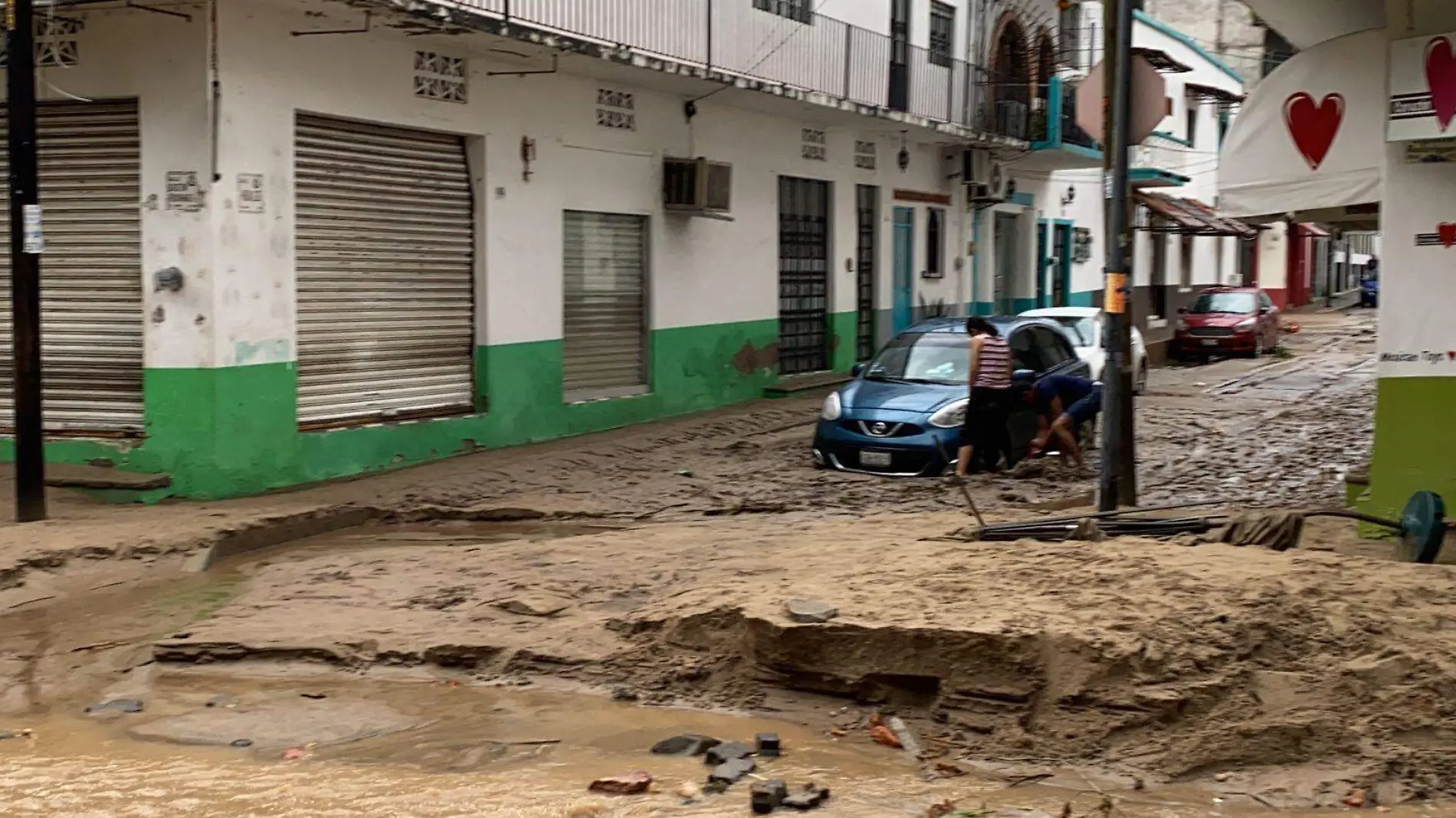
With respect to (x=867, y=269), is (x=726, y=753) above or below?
below

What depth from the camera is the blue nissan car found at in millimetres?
12789

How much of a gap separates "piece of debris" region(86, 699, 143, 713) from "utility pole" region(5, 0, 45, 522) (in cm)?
378

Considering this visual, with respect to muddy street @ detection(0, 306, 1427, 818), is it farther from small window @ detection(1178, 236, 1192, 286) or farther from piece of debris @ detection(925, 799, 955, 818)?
small window @ detection(1178, 236, 1192, 286)

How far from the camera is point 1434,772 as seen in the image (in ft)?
17.9

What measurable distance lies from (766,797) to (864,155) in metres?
18.0

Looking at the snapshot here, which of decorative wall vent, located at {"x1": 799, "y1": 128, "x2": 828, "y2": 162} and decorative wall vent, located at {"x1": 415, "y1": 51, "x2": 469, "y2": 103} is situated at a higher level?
decorative wall vent, located at {"x1": 799, "y1": 128, "x2": 828, "y2": 162}

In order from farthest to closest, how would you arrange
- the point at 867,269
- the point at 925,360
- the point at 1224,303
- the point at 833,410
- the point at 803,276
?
the point at 1224,303, the point at 867,269, the point at 803,276, the point at 925,360, the point at 833,410

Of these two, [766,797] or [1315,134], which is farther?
[1315,134]

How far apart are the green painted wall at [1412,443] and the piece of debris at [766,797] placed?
17.1 feet

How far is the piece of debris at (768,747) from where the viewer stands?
5807 mm

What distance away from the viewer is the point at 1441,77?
8070 millimetres

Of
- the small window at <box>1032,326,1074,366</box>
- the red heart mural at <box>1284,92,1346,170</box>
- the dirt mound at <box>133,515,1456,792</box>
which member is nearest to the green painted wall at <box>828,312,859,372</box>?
the small window at <box>1032,326,1074,366</box>

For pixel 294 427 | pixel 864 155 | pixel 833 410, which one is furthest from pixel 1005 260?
pixel 294 427

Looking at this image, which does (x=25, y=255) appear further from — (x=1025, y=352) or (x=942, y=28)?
(x=942, y=28)
